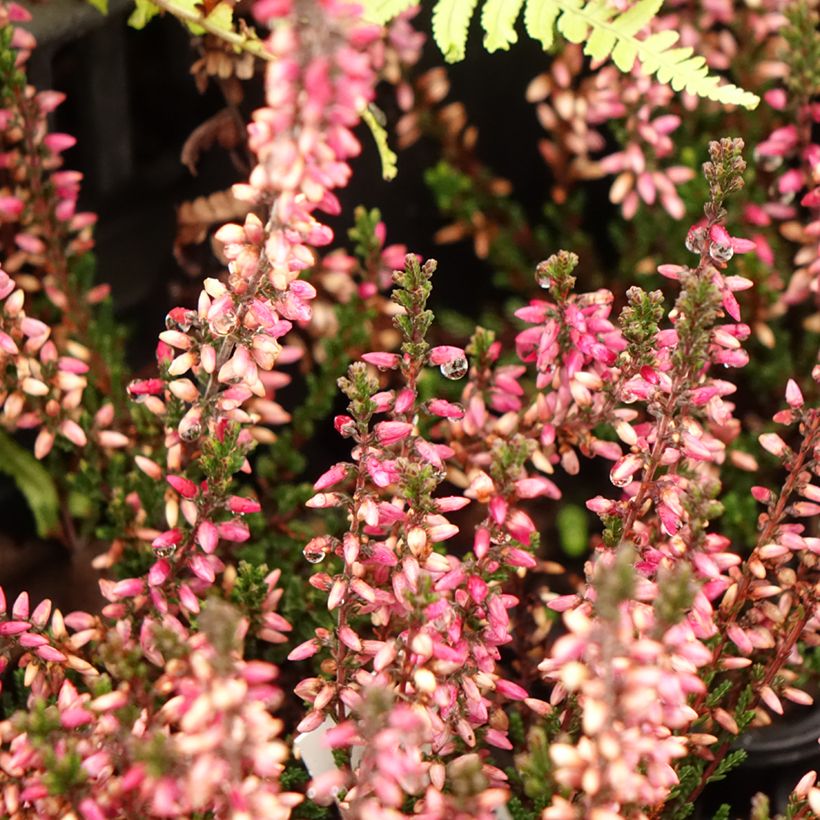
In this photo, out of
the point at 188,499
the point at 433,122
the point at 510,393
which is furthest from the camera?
the point at 433,122

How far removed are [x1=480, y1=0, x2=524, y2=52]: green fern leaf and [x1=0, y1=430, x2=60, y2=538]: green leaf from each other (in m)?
0.86

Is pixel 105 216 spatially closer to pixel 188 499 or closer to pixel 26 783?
pixel 188 499

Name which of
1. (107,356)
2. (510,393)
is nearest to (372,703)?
(510,393)

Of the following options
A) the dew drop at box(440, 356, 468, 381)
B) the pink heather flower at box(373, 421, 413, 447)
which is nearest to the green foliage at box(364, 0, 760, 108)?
the dew drop at box(440, 356, 468, 381)

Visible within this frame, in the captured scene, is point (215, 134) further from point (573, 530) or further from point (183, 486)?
point (573, 530)

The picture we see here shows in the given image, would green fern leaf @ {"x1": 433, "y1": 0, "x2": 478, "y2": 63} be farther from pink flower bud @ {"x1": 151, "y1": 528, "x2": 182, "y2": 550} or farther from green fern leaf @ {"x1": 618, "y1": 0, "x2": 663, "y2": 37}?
pink flower bud @ {"x1": 151, "y1": 528, "x2": 182, "y2": 550}

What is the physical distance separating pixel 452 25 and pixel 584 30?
0.52ft

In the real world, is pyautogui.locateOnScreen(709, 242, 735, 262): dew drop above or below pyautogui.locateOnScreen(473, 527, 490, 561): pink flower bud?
above

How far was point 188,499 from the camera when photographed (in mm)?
1300

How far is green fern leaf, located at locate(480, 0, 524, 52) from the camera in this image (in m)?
1.34

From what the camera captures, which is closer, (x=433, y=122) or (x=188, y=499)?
(x=188, y=499)

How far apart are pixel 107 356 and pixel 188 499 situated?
497 mm

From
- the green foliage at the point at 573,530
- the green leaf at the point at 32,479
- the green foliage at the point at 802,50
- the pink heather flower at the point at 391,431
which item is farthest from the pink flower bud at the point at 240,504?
the green foliage at the point at 802,50

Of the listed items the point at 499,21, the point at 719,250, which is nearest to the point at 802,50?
the point at 499,21
